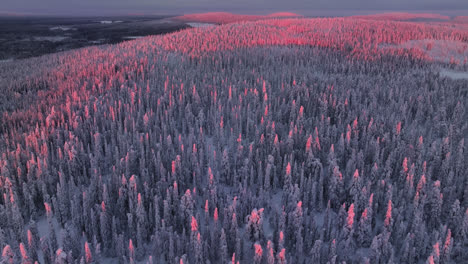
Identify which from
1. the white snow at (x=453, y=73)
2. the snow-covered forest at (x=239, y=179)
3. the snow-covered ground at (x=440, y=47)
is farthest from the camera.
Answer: the snow-covered ground at (x=440, y=47)

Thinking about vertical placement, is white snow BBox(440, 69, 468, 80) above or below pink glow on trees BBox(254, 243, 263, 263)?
above

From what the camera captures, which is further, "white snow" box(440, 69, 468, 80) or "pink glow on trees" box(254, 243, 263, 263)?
"white snow" box(440, 69, 468, 80)

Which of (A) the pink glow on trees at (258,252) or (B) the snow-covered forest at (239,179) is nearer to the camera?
(A) the pink glow on trees at (258,252)

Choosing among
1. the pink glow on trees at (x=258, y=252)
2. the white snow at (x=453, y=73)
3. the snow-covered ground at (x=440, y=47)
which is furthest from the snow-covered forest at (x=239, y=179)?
the snow-covered ground at (x=440, y=47)

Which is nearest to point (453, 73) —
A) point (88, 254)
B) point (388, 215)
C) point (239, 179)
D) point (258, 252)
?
point (388, 215)

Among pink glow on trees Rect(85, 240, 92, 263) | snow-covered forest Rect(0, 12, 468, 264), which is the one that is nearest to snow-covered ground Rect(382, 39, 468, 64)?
snow-covered forest Rect(0, 12, 468, 264)

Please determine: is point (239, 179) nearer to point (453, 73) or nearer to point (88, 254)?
point (88, 254)

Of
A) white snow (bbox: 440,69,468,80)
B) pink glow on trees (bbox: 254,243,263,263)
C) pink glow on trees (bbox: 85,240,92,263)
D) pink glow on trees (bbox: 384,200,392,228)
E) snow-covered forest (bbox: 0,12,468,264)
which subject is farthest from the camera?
white snow (bbox: 440,69,468,80)

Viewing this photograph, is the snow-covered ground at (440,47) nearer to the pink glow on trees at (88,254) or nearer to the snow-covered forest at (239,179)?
the snow-covered forest at (239,179)

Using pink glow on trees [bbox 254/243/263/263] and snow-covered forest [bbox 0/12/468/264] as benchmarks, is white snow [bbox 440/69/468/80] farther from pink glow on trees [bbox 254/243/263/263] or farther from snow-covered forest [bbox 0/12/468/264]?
pink glow on trees [bbox 254/243/263/263]
